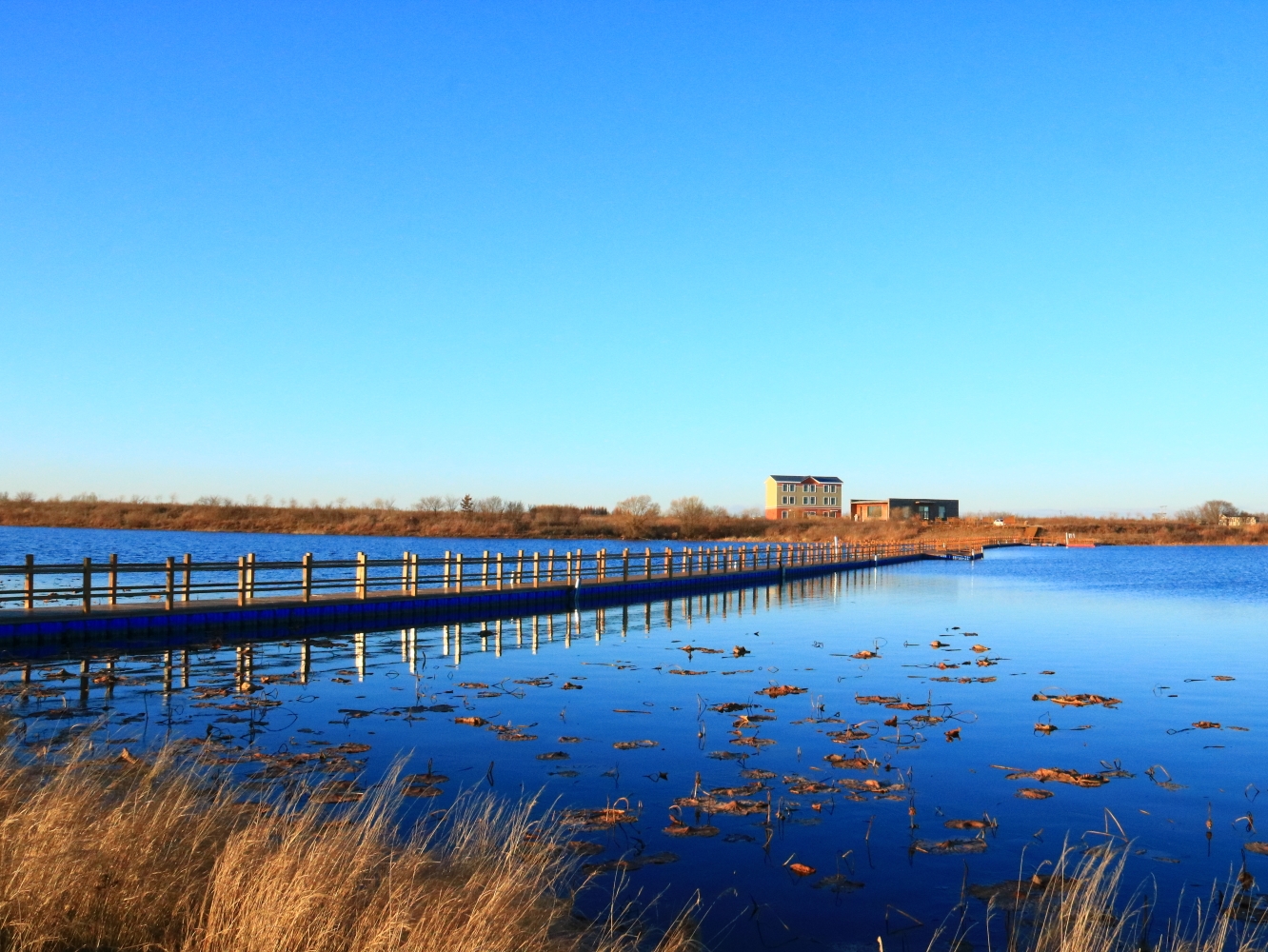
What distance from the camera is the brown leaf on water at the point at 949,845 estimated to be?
356 inches

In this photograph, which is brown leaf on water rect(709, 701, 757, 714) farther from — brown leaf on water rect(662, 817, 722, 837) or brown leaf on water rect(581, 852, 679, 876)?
brown leaf on water rect(581, 852, 679, 876)

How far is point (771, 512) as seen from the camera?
14525 cm


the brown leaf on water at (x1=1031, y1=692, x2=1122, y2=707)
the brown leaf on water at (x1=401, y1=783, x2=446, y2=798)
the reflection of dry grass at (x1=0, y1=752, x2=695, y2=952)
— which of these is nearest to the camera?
the reflection of dry grass at (x1=0, y1=752, x2=695, y2=952)

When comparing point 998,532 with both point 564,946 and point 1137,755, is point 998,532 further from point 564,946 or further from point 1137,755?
point 564,946

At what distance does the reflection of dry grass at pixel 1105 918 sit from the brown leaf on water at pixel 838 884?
944 mm

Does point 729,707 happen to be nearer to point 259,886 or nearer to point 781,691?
point 781,691

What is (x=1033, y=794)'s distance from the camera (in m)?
11.0

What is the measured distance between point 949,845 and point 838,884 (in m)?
1.63

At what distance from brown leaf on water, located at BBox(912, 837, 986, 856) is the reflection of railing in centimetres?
1709

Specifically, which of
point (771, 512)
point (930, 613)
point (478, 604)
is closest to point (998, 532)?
point (771, 512)

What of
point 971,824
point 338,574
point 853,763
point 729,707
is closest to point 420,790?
point 853,763

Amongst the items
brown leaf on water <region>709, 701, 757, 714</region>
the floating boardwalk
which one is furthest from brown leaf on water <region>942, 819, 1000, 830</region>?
the floating boardwalk

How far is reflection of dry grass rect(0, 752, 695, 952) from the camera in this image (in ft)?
18.0

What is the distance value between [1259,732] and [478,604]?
21616mm
